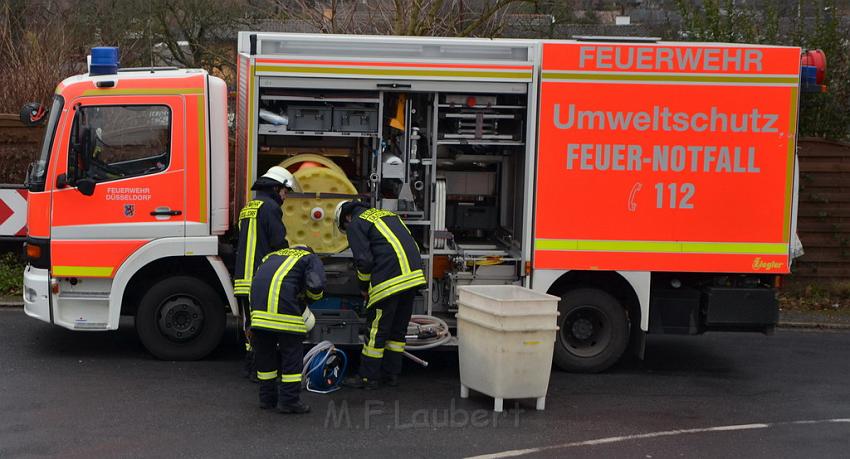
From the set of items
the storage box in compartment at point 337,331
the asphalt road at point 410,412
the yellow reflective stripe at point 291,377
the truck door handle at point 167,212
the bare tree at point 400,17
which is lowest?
the asphalt road at point 410,412

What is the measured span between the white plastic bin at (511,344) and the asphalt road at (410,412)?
0.21 meters

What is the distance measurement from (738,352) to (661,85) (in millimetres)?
3195

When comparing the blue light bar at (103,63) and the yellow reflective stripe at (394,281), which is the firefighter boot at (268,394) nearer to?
the yellow reflective stripe at (394,281)

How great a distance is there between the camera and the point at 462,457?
6.37 meters

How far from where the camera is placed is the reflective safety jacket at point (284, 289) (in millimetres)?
7027

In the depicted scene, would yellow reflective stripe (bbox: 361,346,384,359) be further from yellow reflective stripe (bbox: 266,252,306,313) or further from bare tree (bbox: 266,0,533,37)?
bare tree (bbox: 266,0,533,37)

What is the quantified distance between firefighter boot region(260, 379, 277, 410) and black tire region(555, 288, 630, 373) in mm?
2674

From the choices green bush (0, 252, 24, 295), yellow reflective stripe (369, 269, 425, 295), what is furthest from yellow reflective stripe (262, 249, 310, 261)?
green bush (0, 252, 24, 295)

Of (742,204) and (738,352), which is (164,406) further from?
(738,352)

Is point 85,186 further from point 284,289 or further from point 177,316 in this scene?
point 284,289

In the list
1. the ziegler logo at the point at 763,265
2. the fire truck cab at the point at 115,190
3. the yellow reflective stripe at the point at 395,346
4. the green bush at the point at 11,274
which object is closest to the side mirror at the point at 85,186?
the fire truck cab at the point at 115,190

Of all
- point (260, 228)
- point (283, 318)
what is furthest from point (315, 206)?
point (283, 318)

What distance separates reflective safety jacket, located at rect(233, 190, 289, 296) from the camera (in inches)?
311

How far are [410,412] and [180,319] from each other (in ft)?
7.88
